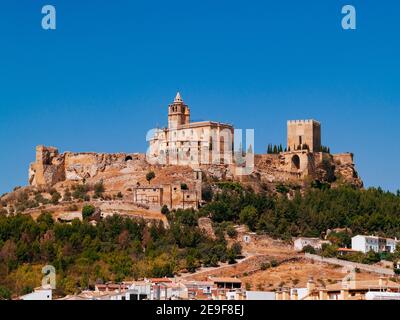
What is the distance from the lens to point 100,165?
53.2m

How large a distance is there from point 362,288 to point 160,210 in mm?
18012

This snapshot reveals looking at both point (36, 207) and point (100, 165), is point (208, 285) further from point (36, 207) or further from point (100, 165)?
point (100, 165)

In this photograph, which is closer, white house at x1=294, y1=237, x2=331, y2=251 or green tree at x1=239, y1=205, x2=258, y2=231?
white house at x1=294, y1=237, x2=331, y2=251

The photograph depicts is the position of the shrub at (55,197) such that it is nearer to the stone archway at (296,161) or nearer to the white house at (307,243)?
the white house at (307,243)

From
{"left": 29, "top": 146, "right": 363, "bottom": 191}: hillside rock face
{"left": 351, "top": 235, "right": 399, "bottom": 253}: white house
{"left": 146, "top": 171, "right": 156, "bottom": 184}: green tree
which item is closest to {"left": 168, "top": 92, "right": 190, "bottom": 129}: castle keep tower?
{"left": 29, "top": 146, "right": 363, "bottom": 191}: hillside rock face

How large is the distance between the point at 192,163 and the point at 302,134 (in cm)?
665

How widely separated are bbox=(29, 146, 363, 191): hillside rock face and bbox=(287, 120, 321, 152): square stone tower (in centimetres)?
64

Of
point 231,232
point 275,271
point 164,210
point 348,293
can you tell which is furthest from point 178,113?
point 348,293

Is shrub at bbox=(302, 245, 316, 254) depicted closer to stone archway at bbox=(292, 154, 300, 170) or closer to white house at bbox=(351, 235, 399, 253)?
white house at bbox=(351, 235, 399, 253)

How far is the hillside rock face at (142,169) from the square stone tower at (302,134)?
2.11 ft

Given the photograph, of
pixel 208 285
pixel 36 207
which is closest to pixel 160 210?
pixel 36 207

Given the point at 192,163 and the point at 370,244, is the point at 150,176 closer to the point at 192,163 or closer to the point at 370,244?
the point at 192,163

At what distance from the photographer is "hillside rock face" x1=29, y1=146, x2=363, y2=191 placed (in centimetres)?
5109

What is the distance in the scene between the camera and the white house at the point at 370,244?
147 ft
